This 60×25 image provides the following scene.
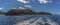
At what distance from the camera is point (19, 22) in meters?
3.01

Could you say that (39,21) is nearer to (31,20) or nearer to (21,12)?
(31,20)

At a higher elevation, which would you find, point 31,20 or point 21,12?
point 21,12

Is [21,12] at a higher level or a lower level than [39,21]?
higher

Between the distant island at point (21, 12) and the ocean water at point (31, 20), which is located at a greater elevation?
the distant island at point (21, 12)

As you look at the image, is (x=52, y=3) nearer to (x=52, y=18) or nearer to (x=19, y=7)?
(x=52, y=18)

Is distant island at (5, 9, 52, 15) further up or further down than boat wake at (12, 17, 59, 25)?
further up

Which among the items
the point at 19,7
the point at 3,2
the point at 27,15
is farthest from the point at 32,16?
the point at 3,2

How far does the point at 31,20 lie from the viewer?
Answer: 3018 mm

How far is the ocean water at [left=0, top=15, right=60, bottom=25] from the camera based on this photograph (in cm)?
299

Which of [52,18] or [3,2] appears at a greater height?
[3,2]

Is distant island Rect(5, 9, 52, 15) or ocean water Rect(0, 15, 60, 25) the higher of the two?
distant island Rect(5, 9, 52, 15)

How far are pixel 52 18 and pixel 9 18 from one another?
0.73 metres

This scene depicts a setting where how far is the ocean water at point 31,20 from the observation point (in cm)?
299

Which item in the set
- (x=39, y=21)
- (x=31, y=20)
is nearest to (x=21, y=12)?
(x=31, y=20)
